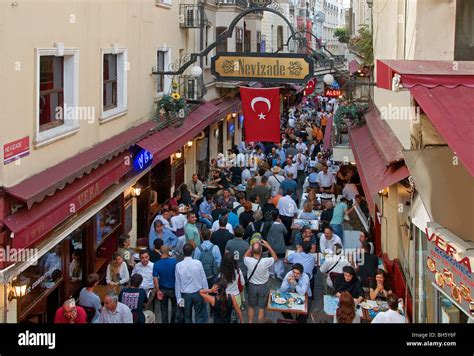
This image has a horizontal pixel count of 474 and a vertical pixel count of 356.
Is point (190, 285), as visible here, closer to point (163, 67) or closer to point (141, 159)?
point (141, 159)

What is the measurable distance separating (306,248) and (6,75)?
6.17 meters

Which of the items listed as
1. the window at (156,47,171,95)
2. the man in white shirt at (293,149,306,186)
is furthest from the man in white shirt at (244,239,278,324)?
the man in white shirt at (293,149,306,186)

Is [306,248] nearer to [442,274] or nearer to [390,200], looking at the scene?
[390,200]

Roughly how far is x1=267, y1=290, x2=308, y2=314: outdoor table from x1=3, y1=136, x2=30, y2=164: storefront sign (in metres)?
4.69

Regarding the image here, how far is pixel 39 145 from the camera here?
922cm

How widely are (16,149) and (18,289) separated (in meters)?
1.98

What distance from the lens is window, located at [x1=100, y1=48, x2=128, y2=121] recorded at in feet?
42.4

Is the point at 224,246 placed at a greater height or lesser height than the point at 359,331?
lesser

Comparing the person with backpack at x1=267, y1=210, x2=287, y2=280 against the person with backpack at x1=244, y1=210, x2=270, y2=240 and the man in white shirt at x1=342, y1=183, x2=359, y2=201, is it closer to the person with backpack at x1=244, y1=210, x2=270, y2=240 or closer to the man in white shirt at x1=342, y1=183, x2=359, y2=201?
the person with backpack at x1=244, y1=210, x2=270, y2=240

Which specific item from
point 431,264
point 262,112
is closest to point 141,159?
point 262,112

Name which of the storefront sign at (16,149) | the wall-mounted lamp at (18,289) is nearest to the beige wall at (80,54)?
the storefront sign at (16,149)

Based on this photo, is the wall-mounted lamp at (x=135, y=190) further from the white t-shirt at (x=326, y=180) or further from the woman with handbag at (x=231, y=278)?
the white t-shirt at (x=326, y=180)

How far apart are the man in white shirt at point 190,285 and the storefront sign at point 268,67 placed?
661cm

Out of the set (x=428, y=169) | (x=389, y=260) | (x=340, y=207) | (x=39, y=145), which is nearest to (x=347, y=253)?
(x=389, y=260)
